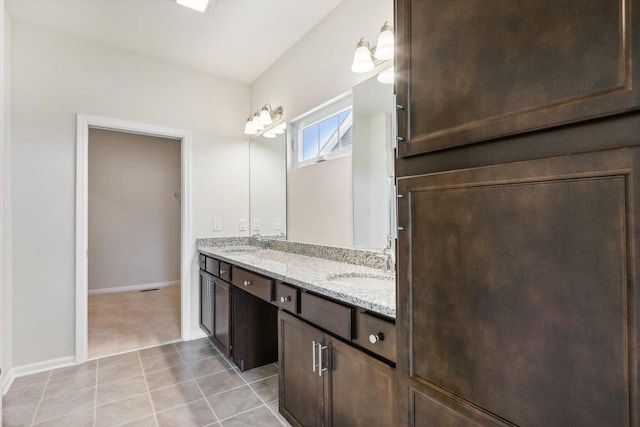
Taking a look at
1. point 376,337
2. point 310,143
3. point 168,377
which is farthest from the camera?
point 310,143

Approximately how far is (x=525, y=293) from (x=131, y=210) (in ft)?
18.4

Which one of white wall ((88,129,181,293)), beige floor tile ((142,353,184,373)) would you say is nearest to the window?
beige floor tile ((142,353,184,373))

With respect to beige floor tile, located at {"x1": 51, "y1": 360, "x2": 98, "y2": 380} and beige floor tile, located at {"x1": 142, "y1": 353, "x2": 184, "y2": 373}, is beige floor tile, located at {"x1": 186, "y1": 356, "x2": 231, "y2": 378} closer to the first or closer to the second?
beige floor tile, located at {"x1": 142, "y1": 353, "x2": 184, "y2": 373}

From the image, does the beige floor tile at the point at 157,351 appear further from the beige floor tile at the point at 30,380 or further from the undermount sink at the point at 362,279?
the undermount sink at the point at 362,279

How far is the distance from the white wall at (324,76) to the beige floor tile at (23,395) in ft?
6.59

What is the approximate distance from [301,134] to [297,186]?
0.45 meters

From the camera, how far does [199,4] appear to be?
2127mm

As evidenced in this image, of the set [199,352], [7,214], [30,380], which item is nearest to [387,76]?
[199,352]

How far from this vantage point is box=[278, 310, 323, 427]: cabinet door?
143 centimetres

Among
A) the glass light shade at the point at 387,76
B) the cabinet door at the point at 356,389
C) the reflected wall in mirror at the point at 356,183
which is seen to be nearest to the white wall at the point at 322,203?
the reflected wall in mirror at the point at 356,183

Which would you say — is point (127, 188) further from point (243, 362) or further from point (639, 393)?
point (639, 393)

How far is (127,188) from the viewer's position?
5.03 meters

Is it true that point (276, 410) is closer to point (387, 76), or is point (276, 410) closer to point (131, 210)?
point (387, 76)

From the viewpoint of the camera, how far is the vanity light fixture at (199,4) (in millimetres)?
2096
